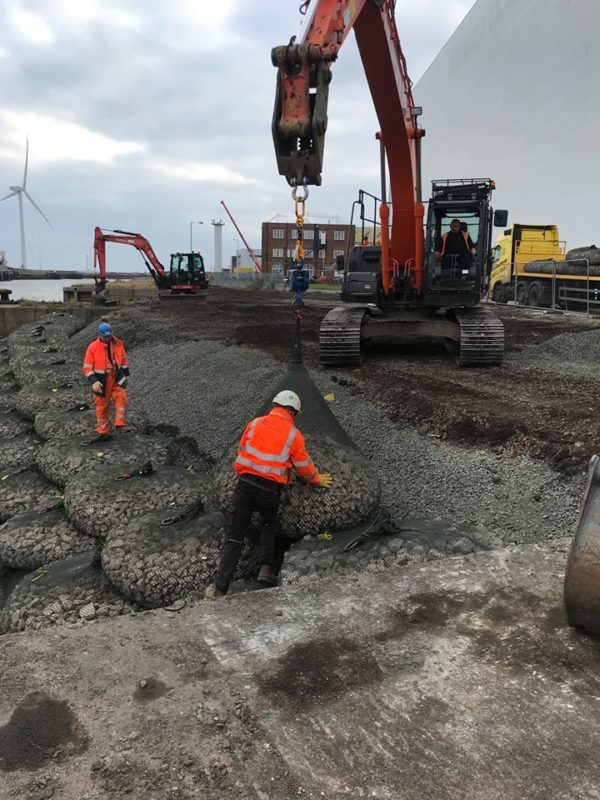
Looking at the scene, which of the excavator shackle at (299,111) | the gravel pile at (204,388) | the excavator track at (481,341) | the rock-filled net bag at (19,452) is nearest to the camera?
the excavator shackle at (299,111)

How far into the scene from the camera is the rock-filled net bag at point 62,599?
4434 millimetres

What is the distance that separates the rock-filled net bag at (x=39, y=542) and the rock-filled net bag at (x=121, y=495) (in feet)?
0.36

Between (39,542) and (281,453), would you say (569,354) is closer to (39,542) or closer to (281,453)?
(281,453)

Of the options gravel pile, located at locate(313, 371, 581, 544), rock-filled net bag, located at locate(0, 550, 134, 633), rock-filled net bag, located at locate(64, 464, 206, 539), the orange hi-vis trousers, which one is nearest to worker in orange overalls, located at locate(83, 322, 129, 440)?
the orange hi-vis trousers

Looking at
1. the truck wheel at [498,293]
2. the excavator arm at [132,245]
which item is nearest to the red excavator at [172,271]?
the excavator arm at [132,245]

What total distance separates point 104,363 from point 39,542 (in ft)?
8.92

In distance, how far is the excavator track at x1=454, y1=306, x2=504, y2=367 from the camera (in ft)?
30.5

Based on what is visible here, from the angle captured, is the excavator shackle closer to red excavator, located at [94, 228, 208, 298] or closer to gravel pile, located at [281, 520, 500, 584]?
gravel pile, located at [281, 520, 500, 584]

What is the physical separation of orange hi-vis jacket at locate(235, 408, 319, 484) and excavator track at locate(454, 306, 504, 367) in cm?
583

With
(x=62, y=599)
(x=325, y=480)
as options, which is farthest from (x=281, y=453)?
(x=62, y=599)

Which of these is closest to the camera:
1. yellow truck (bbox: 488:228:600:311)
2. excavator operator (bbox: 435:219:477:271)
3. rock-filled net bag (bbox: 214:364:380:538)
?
rock-filled net bag (bbox: 214:364:380:538)

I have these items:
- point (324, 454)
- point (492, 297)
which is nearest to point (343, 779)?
point (324, 454)

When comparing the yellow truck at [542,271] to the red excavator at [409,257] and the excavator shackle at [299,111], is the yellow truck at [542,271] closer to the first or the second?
the red excavator at [409,257]

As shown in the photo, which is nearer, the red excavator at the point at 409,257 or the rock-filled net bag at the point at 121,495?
the rock-filled net bag at the point at 121,495
